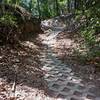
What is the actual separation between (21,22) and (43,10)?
951 inches

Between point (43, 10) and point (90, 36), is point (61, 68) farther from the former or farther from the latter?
point (43, 10)

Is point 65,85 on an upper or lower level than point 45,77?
lower

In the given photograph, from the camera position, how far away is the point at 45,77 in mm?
5930

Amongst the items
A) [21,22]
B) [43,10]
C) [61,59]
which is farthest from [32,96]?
[43,10]

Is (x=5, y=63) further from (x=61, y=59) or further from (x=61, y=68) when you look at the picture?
(x=61, y=59)

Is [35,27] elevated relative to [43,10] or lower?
lower

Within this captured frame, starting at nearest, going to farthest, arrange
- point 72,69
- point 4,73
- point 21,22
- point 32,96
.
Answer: point 32,96, point 4,73, point 72,69, point 21,22

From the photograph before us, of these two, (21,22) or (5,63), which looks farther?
(21,22)

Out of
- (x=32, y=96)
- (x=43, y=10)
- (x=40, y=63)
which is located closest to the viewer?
(x=32, y=96)

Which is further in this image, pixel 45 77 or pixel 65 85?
pixel 45 77

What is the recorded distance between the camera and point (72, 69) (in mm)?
6801

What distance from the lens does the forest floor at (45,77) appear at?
4746 mm

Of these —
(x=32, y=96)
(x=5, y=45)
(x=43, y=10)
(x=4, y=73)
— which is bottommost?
(x=32, y=96)

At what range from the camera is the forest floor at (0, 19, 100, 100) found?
4.75 meters
